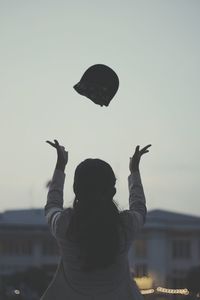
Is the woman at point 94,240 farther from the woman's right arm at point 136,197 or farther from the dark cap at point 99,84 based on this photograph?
the dark cap at point 99,84

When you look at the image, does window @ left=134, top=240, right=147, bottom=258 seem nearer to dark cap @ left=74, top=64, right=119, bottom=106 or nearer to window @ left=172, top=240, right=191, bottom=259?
window @ left=172, top=240, right=191, bottom=259

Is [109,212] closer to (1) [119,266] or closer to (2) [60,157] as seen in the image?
(1) [119,266]

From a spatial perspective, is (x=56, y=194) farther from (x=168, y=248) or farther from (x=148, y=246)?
(x=168, y=248)

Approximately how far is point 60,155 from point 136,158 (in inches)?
8.7

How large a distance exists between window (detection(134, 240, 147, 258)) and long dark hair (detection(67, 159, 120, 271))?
6578 centimetres

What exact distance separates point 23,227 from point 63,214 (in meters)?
64.4

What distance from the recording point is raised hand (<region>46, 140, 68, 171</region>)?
94.6 inches

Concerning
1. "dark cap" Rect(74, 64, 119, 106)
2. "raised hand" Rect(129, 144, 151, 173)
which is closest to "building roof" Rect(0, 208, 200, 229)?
"raised hand" Rect(129, 144, 151, 173)

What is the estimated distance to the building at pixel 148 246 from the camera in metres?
66.1

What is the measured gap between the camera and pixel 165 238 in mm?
66562

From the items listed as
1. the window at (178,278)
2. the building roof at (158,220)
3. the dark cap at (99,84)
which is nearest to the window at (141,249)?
the building roof at (158,220)

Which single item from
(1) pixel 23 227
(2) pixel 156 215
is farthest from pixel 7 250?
(2) pixel 156 215

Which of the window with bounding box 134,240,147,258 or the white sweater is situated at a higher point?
the white sweater

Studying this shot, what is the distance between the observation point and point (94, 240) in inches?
84.4
